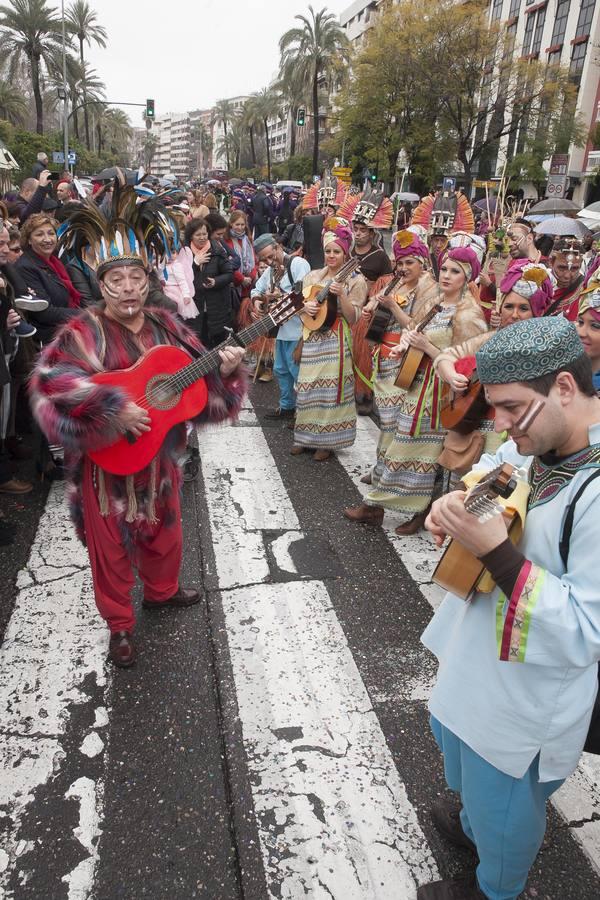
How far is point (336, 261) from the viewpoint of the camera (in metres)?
5.45

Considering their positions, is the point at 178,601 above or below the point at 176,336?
below

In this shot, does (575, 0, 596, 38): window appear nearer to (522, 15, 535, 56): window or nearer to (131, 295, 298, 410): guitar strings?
(522, 15, 535, 56): window

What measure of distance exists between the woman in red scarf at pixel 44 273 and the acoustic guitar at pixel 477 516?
4270 millimetres

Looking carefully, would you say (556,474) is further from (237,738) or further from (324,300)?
(324,300)

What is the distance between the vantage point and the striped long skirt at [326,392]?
5656 millimetres

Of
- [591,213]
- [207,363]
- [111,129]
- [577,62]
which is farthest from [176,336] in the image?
[111,129]

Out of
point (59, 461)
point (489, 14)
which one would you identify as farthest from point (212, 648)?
point (489, 14)

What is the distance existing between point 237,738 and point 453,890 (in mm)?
1058

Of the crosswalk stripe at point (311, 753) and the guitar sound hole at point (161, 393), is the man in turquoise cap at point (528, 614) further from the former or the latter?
the guitar sound hole at point (161, 393)

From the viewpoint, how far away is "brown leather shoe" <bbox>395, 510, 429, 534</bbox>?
4.68 metres

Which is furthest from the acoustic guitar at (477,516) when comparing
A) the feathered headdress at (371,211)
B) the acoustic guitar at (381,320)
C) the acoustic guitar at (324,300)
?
the feathered headdress at (371,211)

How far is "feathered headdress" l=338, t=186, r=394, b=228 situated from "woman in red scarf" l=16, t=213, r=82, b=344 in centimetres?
286

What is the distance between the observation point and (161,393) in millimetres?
3043

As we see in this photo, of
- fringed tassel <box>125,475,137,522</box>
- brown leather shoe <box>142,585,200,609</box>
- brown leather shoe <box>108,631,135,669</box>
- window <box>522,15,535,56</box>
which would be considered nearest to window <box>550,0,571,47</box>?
window <box>522,15,535,56</box>
